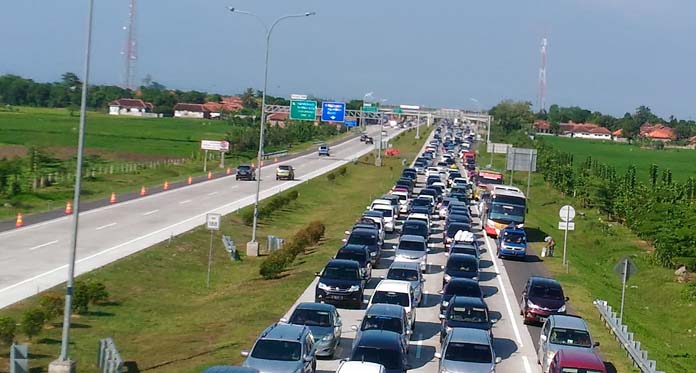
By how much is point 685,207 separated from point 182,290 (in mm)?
31330

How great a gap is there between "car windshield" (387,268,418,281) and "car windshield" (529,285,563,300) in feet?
12.9

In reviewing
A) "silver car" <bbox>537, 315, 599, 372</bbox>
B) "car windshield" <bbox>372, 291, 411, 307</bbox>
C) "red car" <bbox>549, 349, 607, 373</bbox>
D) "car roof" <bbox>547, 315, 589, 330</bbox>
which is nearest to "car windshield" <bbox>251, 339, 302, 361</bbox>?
"red car" <bbox>549, 349, 607, 373</bbox>

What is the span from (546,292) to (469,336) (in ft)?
27.9

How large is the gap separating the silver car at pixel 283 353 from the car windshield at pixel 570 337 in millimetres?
6079

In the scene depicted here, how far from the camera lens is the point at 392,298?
2708 cm

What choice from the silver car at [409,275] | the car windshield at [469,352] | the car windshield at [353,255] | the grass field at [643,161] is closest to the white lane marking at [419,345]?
the car windshield at [469,352]

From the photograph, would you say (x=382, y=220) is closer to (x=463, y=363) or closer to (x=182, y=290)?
(x=182, y=290)

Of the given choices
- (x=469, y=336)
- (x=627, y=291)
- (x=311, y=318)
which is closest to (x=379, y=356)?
(x=469, y=336)

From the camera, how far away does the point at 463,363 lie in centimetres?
2048

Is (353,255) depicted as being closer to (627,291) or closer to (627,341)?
(627,341)

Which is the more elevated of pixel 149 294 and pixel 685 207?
pixel 685 207

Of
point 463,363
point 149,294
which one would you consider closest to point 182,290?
point 149,294

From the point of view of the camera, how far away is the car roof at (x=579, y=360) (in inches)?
778

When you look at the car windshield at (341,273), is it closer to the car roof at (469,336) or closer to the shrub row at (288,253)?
the shrub row at (288,253)
